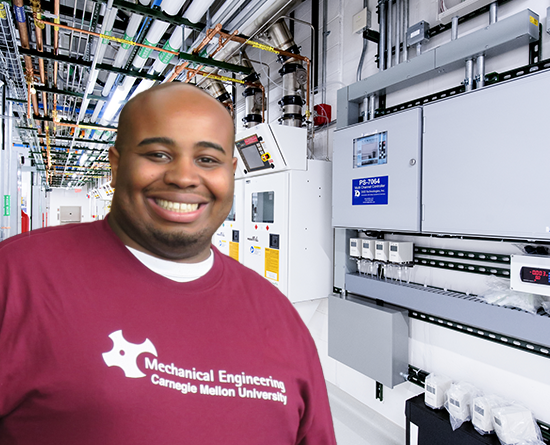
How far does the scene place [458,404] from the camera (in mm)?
1896

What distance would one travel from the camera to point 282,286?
2797mm

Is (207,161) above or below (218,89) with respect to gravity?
below

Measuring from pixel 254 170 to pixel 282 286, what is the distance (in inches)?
40.5

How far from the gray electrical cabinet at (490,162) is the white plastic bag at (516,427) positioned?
879 millimetres

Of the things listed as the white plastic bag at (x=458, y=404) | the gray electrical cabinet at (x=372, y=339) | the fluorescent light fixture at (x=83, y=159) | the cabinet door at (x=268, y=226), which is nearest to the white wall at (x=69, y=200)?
the fluorescent light fixture at (x=83, y=159)

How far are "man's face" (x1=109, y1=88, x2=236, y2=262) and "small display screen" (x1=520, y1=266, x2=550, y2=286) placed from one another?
1.55 meters

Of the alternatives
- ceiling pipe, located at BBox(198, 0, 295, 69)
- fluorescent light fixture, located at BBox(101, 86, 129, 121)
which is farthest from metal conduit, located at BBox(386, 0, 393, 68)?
fluorescent light fixture, located at BBox(101, 86, 129, 121)

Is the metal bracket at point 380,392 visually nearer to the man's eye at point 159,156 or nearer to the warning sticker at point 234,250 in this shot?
the warning sticker at point 234,250

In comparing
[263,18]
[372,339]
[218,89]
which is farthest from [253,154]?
[218,89]

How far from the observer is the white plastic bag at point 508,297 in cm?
171

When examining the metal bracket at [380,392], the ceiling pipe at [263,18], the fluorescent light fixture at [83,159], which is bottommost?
the metal bracket at [380,392]

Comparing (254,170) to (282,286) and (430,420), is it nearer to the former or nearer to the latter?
(282,286)

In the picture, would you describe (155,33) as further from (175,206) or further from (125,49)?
(175,206)

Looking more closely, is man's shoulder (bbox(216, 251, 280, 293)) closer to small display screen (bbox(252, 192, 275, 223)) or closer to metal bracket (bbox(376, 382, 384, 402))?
small display screen (bbox(252, 192, 275, 223))
